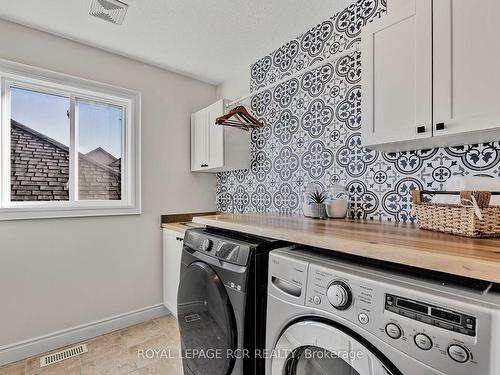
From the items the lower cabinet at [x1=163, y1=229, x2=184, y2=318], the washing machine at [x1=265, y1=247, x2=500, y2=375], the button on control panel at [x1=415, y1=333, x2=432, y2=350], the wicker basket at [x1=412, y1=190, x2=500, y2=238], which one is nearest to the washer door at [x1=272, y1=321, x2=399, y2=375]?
the washing machine at [x1=265, y1=247, x2=500, y2=375]

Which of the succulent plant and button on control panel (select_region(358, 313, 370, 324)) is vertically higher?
the succulent plant

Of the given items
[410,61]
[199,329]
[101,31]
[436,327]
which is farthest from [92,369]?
[410,61]

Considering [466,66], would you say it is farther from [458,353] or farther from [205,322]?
[205,322]

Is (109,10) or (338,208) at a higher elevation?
(109,10)

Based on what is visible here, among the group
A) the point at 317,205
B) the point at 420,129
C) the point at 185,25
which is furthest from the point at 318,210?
the point at 185,25

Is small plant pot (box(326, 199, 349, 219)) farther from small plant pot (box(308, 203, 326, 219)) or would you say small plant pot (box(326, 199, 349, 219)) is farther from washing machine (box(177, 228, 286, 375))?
washing machine (box(177, 228, 286, 375))

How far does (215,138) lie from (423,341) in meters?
2.07

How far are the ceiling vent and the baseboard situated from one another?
2372 millimetres

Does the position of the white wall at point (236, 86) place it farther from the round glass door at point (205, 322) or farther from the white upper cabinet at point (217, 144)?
the round glass door at point (205, 322)

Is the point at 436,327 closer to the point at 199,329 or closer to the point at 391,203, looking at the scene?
the point at 391,203

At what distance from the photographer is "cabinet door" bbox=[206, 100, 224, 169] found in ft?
7.59

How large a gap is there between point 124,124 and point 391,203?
233 centimetres

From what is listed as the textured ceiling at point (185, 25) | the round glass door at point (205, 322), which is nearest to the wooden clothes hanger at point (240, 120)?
the textured ceiling at point (185, 25)

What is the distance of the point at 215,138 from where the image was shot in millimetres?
2387
